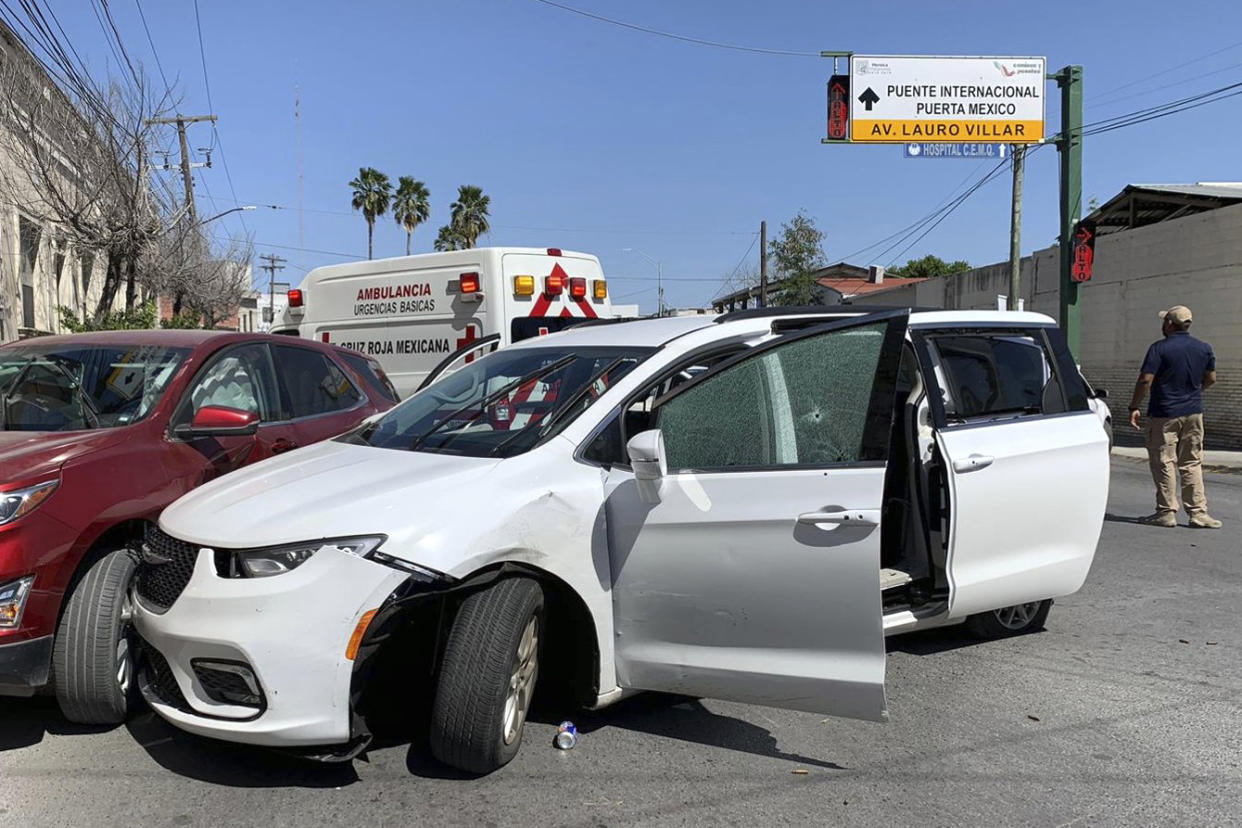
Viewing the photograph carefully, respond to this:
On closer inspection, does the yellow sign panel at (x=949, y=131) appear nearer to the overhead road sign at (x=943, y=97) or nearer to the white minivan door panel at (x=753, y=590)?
the overhead road sign at (x=943, y=97)

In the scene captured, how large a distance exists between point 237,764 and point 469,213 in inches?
1986

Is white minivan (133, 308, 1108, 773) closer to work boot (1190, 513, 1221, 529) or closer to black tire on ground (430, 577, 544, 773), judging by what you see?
black tire on ground (430, 577, 544, 773)

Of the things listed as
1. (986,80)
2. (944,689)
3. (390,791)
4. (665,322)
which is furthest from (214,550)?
(986,80)

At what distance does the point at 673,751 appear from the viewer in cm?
361

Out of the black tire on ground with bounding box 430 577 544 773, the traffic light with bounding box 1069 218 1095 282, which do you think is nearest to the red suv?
the black tire on ground with bounding box 430 577 544 773

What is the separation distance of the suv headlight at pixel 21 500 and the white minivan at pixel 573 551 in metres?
0.44

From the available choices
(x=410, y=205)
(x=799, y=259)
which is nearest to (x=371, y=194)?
(x=410, y=205)

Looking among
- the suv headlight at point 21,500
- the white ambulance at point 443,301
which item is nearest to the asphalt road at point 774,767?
the suv headlight at point 21,500

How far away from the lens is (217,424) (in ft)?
14.3

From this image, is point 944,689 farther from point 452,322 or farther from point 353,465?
point 452,322

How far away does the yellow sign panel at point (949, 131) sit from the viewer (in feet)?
53.5

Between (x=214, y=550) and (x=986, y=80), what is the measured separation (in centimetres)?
1675

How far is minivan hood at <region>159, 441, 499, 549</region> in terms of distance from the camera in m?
3.10

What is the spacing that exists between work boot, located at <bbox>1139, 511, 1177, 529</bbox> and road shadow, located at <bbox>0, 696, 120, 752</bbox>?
8.30m
